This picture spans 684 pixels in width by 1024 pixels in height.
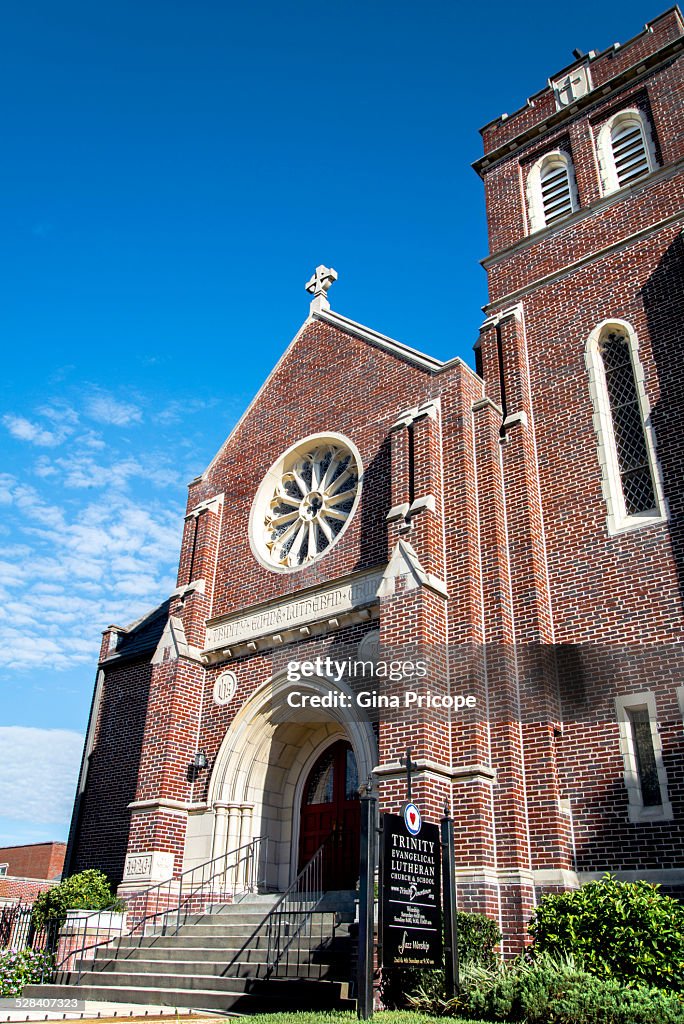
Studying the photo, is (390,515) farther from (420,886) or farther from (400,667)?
(420,886)

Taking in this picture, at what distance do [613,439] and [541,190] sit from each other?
707cm

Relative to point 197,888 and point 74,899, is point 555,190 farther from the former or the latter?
point 74,899

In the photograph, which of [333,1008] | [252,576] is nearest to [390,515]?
[252,576]

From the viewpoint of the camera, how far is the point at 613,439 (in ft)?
46.1

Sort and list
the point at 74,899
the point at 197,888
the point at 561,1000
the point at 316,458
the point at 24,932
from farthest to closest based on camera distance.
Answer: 1. the point at 316,458
2. the point at 24,932
3. the point at 74,899
4. the point at 197,888
5. the point at 561,1000

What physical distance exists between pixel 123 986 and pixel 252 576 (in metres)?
7.51

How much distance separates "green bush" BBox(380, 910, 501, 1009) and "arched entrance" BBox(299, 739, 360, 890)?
397 cm

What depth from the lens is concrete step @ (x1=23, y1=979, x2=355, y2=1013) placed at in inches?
388

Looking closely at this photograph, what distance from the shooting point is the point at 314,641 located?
1521 centimetres

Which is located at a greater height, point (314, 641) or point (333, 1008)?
point (314, 641)

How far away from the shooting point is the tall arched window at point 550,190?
57.8 ft

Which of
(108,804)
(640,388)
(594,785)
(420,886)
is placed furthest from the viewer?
(108,804)

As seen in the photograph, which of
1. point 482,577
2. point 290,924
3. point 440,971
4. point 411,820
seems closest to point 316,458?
point 482,577

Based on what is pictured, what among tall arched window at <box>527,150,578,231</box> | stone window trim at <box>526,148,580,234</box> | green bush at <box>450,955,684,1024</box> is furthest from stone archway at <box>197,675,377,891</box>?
tall arched window at <box>527,150,578,231</box>
